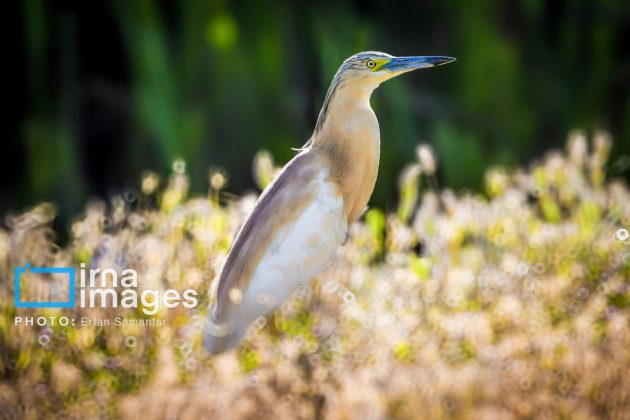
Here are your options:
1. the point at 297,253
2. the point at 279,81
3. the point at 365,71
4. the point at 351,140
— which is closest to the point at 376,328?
the point at 297,253

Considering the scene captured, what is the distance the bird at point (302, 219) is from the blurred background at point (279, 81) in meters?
2.45

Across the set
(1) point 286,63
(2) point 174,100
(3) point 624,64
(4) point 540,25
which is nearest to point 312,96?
(1) point 286,63

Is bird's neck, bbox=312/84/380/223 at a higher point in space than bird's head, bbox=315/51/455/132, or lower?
lower

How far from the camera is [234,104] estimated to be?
4.82 m

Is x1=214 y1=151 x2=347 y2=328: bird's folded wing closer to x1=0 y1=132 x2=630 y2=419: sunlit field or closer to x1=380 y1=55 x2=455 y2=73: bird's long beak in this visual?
x1=0 y1=132 x2=630 y2=419: sunlit field

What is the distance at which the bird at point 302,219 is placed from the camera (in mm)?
2232

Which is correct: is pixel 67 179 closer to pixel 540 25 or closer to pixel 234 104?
pixel 234 104

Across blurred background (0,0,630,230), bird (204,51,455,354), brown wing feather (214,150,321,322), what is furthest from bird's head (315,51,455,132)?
blurred background (0,0,630,230)

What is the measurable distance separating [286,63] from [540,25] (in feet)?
A: 4.56

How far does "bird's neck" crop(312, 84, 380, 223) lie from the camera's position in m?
2.30

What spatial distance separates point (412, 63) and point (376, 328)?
646mm

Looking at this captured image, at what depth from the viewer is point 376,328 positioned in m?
2.36

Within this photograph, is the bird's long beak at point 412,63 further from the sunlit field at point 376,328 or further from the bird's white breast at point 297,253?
the sunlit field at point 376,328

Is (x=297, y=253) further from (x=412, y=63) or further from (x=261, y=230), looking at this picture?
(x=412, y=63)
